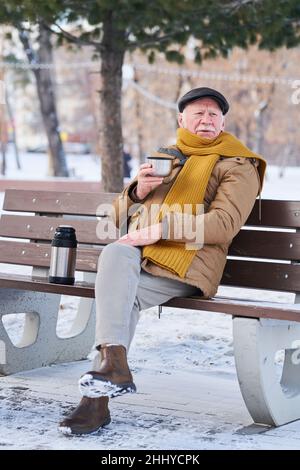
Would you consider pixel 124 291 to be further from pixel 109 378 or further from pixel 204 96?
pixel 204 96

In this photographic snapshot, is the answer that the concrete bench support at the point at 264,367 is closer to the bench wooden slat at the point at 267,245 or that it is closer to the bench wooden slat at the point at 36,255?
the bench wooden slat at the point at 267,245

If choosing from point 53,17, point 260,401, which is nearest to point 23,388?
point 260,401

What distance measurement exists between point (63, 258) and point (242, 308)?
3.38 ft

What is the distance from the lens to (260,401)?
410 cm

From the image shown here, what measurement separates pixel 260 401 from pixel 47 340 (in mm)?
1756

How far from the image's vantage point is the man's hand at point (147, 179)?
441 centimetres

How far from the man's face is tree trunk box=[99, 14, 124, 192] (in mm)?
5593

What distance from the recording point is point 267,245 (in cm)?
464

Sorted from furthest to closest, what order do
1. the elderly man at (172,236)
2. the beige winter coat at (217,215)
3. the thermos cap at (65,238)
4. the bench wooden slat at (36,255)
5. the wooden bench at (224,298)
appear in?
the bench wooden slat at (36,255) → the thermos cap at (65,238) → the beige winter coat at (217,215) → the wooden bench at (224,298) → the elderly man at (172,236)

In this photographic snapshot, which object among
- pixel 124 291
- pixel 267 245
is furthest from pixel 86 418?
pixel 267 245

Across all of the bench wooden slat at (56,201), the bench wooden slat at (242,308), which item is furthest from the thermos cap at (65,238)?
the bench wooden slat at (242,308)

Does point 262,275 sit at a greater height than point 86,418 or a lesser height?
greater

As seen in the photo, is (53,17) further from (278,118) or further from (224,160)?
(278,118)

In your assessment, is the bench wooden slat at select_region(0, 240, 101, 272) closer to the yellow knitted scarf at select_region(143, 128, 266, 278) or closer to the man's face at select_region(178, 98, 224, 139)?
the yellow knitted scarf at select_region(143, 128, 266, 278)
